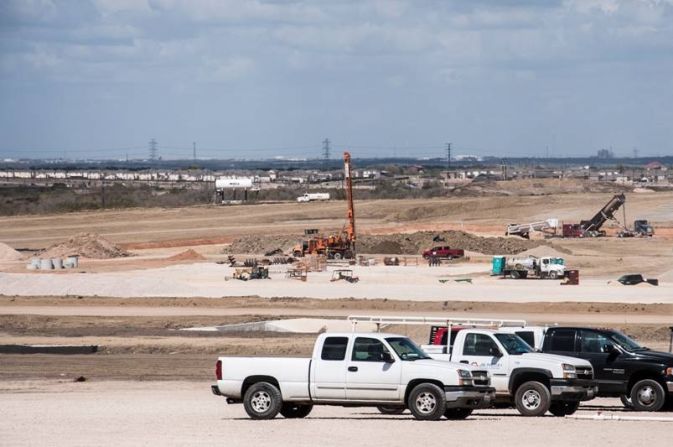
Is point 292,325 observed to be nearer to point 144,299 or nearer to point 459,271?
point 144,299

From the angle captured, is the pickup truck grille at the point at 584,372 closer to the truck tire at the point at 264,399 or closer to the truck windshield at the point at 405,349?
the truck windshield at the point at 405,349

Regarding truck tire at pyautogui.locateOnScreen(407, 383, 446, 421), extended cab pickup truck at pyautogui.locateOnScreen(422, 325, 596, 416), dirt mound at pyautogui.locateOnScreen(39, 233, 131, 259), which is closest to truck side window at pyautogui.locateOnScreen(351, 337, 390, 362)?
truck tire at pyautogui.locateOnScreen(407, 383, 446, 421)

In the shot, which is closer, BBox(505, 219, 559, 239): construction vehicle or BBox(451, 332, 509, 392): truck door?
BBox(451, 332, 509, 392): truck door

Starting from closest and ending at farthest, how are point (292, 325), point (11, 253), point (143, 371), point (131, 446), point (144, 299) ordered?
1. point (131, 446)
2. point (143, 371)
3. point (292, 325)
4. point (144, 299)
5. point (11, 253)

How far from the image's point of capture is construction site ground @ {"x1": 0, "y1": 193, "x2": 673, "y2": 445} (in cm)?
2366

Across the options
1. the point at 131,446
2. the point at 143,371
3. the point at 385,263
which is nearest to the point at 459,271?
the point at 385,263

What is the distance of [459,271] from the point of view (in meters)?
73.1

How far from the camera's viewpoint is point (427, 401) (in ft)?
77.3

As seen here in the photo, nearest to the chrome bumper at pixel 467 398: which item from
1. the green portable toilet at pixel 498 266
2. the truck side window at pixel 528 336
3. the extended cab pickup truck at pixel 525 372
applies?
the extended cab pickup truck at pixel 525 372

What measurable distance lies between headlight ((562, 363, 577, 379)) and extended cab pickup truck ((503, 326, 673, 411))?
1.50 m

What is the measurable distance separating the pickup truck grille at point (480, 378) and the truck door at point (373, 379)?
141cm

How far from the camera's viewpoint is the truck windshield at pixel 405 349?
2359cm

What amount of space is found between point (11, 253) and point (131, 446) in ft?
219

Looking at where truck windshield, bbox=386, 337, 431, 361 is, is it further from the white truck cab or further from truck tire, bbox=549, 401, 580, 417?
truck tire, bbox=549, 401, 580, 417
